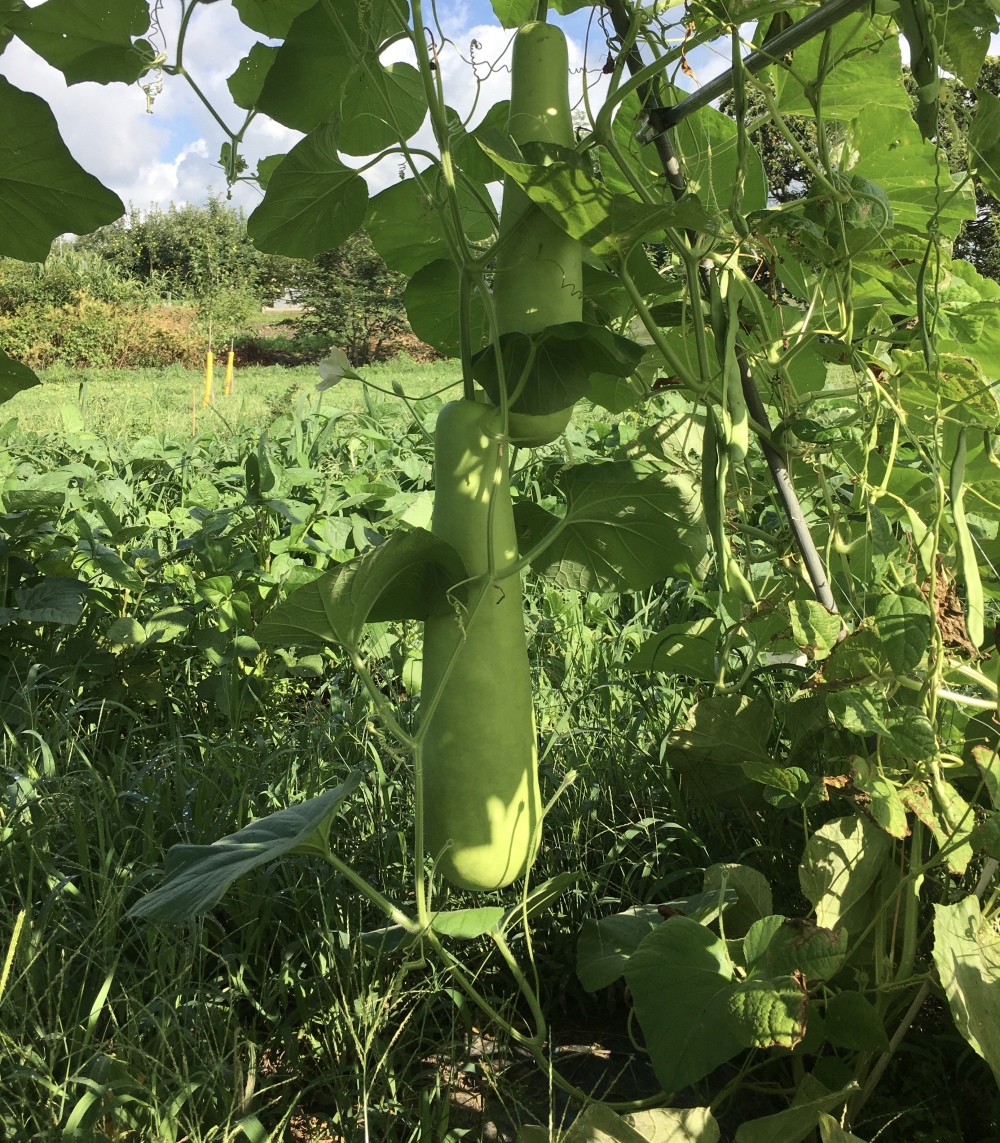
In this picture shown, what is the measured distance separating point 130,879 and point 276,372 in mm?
19982

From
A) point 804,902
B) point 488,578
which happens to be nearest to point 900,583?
point 488,578

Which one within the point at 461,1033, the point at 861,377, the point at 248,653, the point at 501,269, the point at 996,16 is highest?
the point at 996,16

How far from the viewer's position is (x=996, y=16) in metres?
0.81

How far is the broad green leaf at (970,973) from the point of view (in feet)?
2.90

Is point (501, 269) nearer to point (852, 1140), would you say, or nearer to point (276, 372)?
point (852, 1140)

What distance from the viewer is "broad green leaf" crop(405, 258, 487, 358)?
114 cm

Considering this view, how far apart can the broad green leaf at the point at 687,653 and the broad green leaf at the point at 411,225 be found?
1.91 feet

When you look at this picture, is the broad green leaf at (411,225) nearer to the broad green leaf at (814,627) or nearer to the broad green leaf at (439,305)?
the broad green leaf at (439,305)

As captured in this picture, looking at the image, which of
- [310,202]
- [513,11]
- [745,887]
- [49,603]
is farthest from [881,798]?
[49,603]

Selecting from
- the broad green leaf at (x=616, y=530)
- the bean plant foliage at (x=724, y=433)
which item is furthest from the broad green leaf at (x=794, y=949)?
the broad green leaf at (x=616, y=530)

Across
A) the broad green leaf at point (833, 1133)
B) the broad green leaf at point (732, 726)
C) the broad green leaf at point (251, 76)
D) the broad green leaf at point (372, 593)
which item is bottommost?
the broad green leaf at point (833, 1133)

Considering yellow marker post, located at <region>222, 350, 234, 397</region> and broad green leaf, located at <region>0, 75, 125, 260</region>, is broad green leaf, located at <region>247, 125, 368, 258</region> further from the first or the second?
yellow marker post, located at <region>222, 350, 234, 397</region>

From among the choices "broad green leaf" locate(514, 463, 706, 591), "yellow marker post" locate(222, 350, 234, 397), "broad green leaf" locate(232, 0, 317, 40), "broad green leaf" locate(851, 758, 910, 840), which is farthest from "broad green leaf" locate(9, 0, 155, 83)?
"yellow marker post" locate(222, 350, 234, 397)

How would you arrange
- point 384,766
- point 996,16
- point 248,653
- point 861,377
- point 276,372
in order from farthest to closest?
point 276,372
point 248,653
point 384,766
point 861,377
point 996,16
